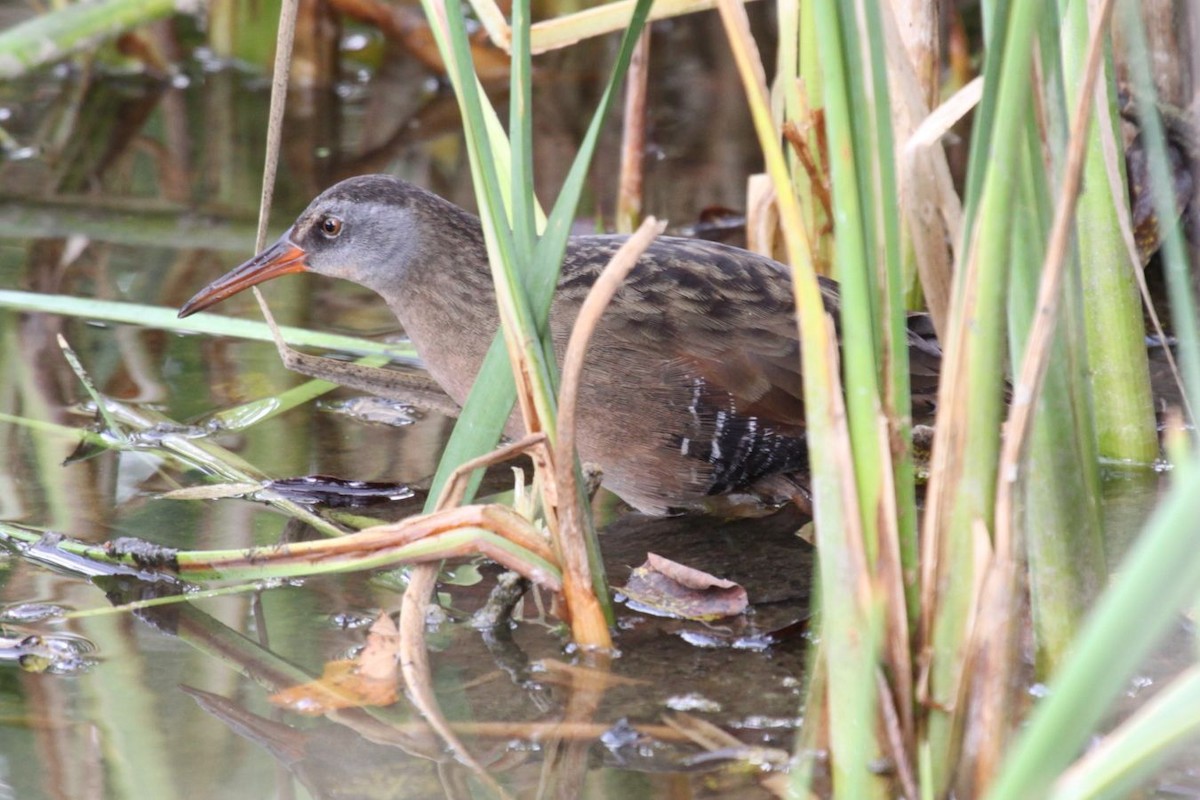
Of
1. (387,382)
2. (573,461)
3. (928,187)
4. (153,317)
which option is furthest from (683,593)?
(153,317)

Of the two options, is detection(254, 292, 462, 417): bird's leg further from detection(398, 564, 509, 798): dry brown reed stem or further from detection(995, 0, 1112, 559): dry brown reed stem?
detection(995, 0, 1112, 559): dry brown reed stem

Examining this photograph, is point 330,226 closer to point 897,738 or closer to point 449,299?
point 449,299

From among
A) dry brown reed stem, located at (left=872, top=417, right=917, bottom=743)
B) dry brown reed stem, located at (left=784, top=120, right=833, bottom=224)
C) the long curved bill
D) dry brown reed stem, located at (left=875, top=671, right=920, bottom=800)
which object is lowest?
dry brown reed stem, located at (left=875, top=671, right=920, bottom=800)

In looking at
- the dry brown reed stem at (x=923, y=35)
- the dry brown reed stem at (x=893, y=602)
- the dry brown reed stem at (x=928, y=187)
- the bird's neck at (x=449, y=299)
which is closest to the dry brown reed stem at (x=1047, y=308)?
the dry brown reed stem at (x=893, y=602)

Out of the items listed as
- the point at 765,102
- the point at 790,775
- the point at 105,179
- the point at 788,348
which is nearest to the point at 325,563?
the point at 790,775

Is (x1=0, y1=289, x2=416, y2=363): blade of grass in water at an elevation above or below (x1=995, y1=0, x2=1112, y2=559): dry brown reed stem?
below

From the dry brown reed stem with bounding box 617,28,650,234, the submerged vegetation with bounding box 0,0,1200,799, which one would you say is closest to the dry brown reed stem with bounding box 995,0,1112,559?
the submerged vegetation with bounding box 0,0,1200,799

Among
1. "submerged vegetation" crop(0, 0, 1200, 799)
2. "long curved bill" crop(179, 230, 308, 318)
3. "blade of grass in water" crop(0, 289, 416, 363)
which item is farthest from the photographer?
"blade of grass in water" crop(0, 289, 416, 363)

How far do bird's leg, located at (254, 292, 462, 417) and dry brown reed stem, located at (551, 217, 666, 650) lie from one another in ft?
3.45

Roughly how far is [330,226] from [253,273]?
7.1 inches

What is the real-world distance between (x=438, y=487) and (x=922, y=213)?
0.80m

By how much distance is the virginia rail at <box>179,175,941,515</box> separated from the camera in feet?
8.91

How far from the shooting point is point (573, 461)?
1.99m

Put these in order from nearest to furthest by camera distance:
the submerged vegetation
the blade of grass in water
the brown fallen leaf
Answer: the submerged vegetation < the brown fallen leaf < the blade of grass in water
